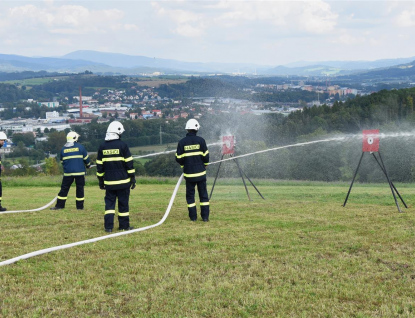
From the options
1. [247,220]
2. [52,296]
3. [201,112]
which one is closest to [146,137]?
[201,112]

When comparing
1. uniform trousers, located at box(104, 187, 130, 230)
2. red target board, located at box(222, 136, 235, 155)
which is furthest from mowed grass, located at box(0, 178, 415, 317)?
red target board, located at box(222, 136, 235, 155)

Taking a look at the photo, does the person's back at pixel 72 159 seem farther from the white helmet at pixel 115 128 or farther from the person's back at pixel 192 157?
the person's back at pixel 192 157

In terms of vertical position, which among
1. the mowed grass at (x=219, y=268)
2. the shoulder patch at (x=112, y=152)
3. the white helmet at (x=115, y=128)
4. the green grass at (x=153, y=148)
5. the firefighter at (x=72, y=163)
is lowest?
the green grass at (x=153, y=148)

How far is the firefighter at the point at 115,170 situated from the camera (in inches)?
363

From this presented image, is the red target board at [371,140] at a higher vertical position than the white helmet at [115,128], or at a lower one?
lower

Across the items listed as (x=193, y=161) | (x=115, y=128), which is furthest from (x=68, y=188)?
(x=193, y=161)

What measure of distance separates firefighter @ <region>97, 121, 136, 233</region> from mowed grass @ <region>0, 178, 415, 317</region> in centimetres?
60

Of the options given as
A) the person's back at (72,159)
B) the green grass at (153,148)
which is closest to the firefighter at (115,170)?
the person's back at (72,159)

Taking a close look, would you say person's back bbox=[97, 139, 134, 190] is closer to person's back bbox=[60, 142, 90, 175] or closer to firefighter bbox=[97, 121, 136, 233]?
firefighter bbox=[97, 121, 136, 233]

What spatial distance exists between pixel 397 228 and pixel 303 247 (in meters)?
2.63

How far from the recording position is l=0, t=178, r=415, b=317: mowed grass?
16.5 ft

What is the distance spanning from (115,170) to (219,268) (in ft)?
12.5

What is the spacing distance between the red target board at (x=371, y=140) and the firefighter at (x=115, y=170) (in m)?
6.67

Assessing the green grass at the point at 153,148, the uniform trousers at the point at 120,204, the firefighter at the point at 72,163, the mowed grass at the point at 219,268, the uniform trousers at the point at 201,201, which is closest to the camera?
the mowed grass at the point at 219,268
